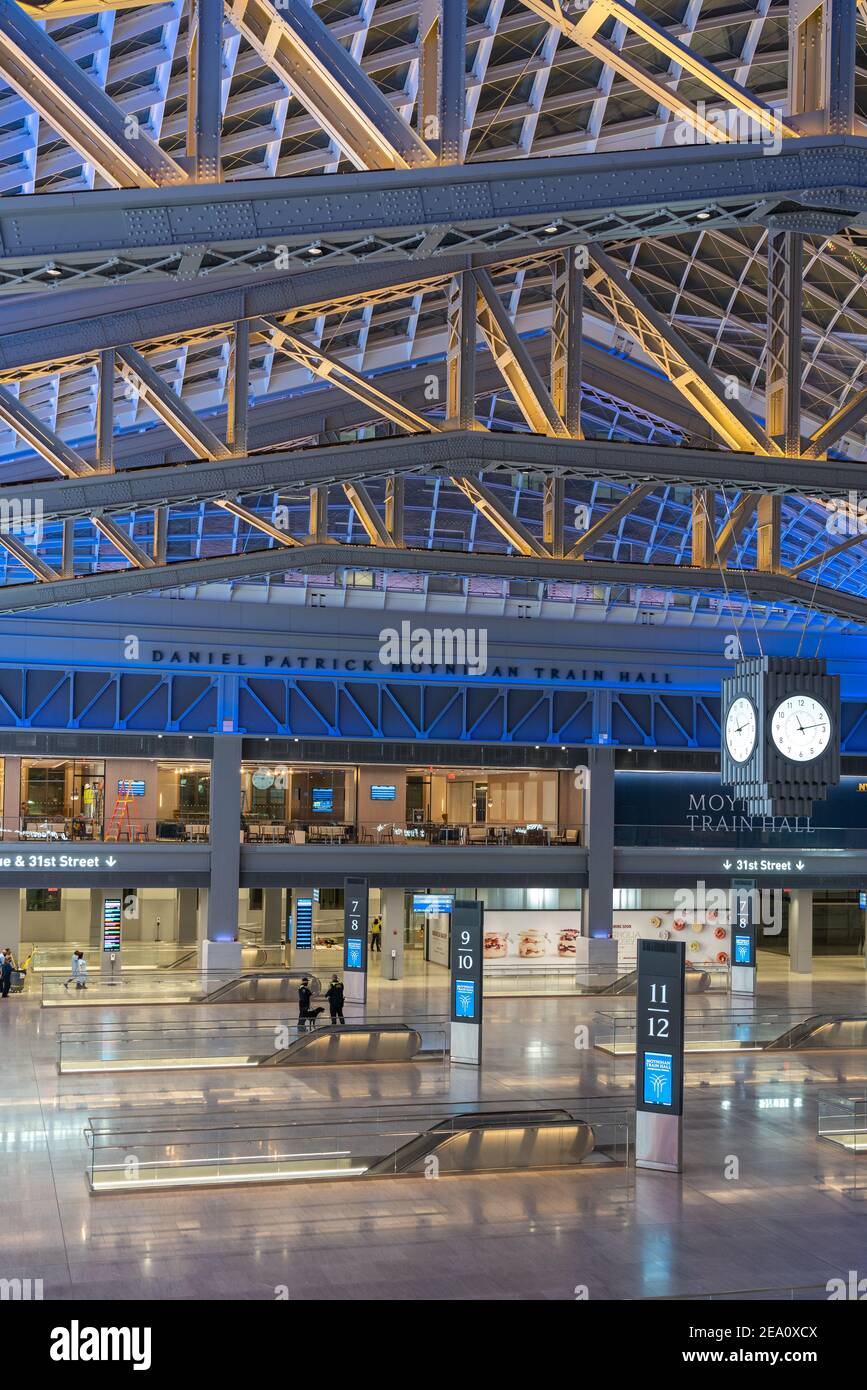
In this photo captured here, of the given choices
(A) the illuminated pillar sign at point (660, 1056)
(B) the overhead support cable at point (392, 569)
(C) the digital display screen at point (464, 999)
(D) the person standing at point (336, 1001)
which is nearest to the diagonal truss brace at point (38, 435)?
(B) the overhead support cable at point (392, 569)

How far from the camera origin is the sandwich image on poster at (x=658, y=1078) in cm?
2186

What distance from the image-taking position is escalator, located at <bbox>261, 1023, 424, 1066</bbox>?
A: 3025 centimetres

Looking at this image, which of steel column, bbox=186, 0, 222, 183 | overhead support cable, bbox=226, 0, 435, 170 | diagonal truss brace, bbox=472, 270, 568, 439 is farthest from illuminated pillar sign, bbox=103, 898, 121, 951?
overhead support cable, bbox=226, 0, 435, 170

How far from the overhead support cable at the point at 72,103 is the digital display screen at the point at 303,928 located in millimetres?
38576

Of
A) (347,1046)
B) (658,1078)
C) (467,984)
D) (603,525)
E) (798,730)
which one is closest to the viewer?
(658,1078)

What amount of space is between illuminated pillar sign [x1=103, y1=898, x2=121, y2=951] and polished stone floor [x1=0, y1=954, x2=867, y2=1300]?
16.0 meters

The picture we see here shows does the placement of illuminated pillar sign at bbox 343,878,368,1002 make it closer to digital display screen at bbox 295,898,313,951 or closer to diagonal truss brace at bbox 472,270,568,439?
digital display screen at bbox 295,898,313,951

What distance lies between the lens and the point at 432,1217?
1839 cm

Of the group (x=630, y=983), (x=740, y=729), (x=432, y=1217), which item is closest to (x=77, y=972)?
(x=630, y=983)

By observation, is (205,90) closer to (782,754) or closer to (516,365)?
(516,365)

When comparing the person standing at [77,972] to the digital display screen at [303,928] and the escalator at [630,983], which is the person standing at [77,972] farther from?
the escalator at [630,983]

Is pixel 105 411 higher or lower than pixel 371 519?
higher

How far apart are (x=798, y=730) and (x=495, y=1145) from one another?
8586mm
